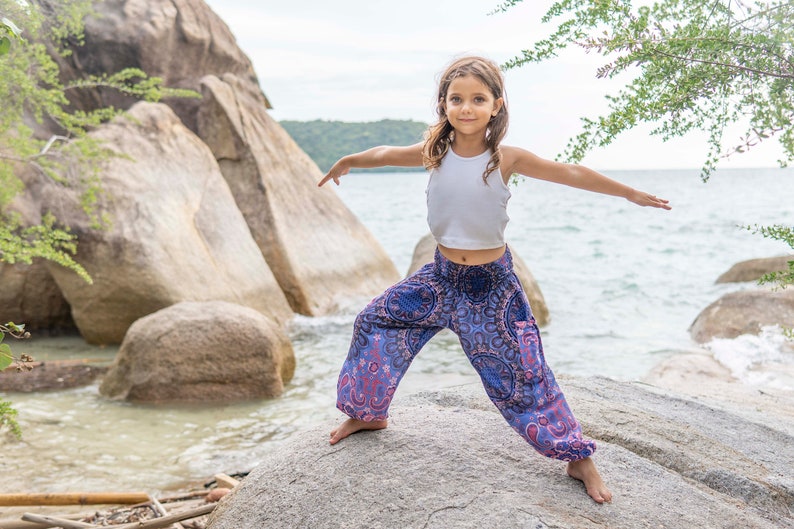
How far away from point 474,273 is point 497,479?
769mm

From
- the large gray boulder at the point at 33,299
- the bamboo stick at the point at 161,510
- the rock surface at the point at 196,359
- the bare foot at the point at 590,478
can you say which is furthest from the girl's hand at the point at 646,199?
the large gray boulder at the point at 33,299

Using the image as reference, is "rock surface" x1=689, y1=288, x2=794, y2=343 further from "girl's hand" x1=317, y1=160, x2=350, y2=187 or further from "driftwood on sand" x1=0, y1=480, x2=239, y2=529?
"girl's hand" x1=317, y1=160, x2=350, y2=187

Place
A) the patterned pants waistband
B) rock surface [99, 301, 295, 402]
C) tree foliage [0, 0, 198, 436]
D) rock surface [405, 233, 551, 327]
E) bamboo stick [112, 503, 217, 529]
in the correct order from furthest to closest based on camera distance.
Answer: rock surface [405, 233, 551, 327] < rock surface [99, 301, 295, 402] < tree foliage [0, 0, 198, 436] < bamboo stick [112, 503, 217, 529] < the patterned pants waistband

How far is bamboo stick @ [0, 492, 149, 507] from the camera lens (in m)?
4.17

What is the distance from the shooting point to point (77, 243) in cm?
821

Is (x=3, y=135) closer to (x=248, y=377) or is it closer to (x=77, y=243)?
(x=77, y=243)

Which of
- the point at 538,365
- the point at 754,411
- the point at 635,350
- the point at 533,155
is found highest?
the point at 533,155

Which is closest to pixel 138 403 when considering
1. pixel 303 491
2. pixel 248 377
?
pixel 248 377

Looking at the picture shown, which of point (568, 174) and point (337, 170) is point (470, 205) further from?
point (337, 170)

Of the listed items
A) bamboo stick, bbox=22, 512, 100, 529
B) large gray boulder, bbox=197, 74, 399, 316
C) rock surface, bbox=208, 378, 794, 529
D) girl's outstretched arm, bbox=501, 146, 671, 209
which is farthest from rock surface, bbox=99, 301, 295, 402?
girl's outstretched arm, bbox=501, 146, 671, 209

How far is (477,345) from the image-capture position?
291 centimetres

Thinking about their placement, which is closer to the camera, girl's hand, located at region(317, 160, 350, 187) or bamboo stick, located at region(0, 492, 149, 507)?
girl's hand, located at region(317, 160, 350, 187)

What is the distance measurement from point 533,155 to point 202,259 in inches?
263

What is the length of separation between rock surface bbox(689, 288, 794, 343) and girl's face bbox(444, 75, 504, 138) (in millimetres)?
7535
